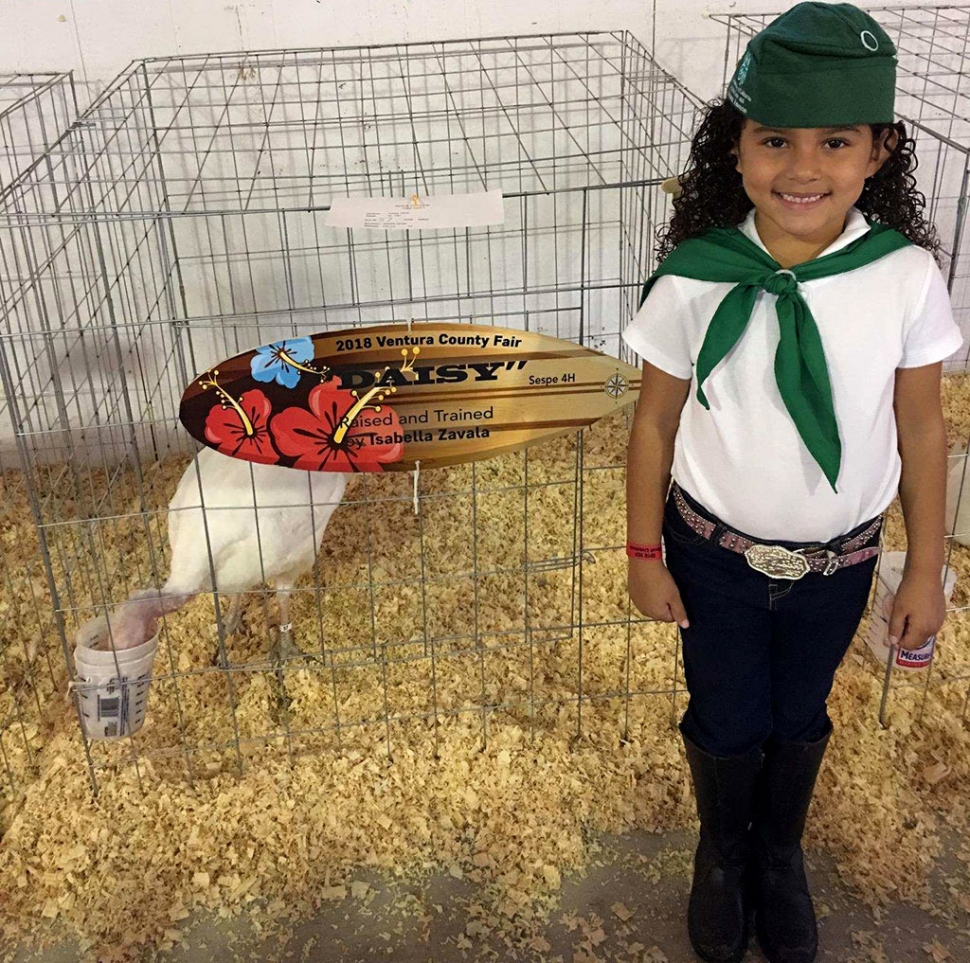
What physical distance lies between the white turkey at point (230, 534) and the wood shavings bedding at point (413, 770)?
0.09m

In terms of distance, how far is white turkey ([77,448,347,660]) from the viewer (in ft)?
5.75

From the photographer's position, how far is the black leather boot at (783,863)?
143 centimetres

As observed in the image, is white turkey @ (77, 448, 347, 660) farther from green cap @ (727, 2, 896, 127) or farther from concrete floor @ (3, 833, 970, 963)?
green cap @ (727, 2, 896, 127)

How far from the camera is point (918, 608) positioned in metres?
1.27

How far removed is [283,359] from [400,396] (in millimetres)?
186

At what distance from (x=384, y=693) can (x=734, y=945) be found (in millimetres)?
788

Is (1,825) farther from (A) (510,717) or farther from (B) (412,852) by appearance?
(A) (510,717)

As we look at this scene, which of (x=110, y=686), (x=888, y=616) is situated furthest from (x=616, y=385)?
(x=110, y=686)

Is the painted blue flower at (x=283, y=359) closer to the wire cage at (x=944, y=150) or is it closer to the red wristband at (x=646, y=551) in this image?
the red wristband at (x=646, y=551)

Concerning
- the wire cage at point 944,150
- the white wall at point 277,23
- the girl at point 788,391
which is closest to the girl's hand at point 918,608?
the girl at point 788,391

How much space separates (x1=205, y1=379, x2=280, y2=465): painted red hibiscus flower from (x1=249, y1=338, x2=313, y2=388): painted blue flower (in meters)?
0.04

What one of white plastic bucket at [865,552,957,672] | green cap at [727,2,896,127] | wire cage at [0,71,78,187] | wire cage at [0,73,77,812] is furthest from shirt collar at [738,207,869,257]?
wire cage at [0,71,78,187]

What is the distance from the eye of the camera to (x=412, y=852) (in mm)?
1704

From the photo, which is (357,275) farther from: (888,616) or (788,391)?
(788,391)
